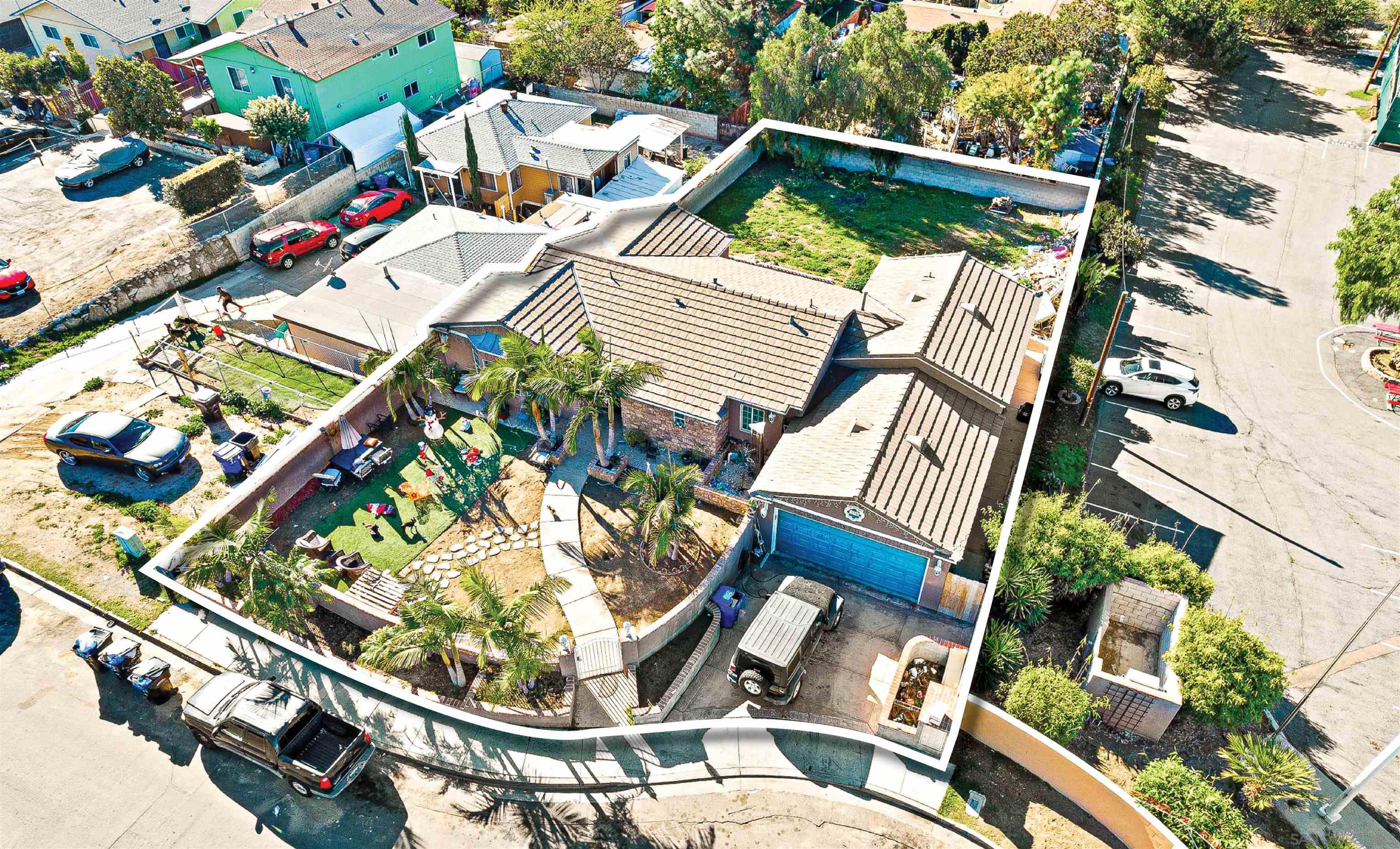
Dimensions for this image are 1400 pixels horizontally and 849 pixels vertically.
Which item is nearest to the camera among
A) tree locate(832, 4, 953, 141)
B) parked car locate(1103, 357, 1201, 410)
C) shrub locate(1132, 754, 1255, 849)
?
shrub locate(1132, 754, 1255, 849)

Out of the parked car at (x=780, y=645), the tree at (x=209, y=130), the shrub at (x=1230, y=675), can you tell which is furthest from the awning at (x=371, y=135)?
the shrub at (x=1230, y=675)

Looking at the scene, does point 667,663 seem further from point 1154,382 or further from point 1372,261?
point 1372,261

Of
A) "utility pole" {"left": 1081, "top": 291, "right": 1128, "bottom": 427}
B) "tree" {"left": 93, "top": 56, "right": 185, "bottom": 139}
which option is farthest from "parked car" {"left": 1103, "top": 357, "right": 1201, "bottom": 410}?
"tree" {"left": 93, "top": 56, "right": 185, "bottom": 139}

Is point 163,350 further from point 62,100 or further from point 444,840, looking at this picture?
point 62,100

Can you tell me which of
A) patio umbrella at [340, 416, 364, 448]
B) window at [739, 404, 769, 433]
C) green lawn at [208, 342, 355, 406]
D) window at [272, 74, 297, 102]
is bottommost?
green lawn at [208, 342, 355, 406]

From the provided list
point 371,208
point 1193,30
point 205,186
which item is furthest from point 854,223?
point 1193,30

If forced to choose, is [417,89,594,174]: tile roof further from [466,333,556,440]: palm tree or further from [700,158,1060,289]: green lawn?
[466,333,556,440]: palm tree
